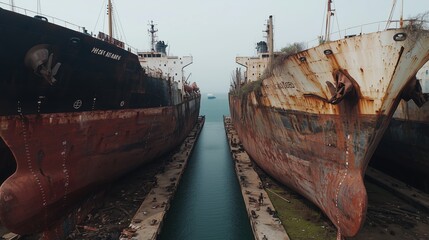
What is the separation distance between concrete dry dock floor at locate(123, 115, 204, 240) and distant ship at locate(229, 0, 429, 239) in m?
4.41

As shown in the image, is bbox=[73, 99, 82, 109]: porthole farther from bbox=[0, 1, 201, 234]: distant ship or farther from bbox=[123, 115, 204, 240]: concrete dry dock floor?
bbox=[123, 115, 204, 240]: concrete dry dock floor

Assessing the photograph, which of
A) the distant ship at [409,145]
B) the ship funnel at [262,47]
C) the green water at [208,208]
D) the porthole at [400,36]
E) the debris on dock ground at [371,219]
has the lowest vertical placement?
the green water at [208,208]

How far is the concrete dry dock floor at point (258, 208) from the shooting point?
856 cm

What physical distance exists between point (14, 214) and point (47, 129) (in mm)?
2122

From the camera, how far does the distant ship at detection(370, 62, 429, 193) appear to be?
38.6 ft

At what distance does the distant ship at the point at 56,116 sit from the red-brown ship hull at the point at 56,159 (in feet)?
0.07

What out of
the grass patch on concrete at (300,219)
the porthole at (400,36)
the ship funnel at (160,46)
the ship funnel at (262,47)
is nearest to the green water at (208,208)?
the grass patch on concrete at (300,219)

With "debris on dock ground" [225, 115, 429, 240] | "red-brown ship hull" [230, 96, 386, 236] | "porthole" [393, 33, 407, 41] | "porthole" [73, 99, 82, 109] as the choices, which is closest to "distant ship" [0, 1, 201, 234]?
"porthole" [73, 99, 82, 109]

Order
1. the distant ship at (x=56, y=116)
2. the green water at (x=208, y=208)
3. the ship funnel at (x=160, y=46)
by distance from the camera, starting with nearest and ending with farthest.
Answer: the distant ship at (x=56, y=116)
the green water at (x=208, y=208)
the ship funnel at (x=160, y=46)

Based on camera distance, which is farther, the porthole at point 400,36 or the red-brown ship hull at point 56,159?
the red-brown ship hull at point 56,159

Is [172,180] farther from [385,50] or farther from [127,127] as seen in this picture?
[385,50]

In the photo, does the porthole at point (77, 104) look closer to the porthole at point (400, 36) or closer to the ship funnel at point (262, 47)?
the porthole at point (400, 36)

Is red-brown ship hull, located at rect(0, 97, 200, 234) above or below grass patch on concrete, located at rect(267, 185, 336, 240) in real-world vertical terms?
above

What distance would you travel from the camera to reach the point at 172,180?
13.8 metres
